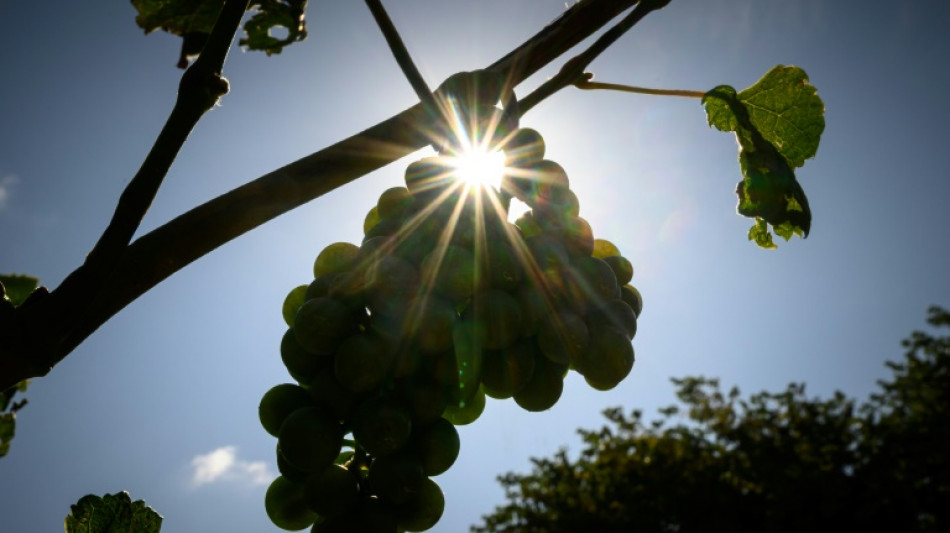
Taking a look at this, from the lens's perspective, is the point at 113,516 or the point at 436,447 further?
the point at 113,516

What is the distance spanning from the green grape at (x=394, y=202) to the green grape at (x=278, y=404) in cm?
43

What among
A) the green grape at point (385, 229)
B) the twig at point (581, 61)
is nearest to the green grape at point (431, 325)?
the green grape at point (385, 229)

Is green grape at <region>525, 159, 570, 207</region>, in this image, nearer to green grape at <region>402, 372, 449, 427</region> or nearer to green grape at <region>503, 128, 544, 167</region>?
green grape at <region>503, 128, 544, 167</region>

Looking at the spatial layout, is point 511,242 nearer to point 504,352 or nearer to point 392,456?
point 504,352

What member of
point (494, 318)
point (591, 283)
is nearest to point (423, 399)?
point (494, 318)

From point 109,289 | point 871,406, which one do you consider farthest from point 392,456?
point 871,406

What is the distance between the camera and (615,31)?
1144mm

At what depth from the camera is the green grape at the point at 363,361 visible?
1015mm

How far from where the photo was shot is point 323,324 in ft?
3.43

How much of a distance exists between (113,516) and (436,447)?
0.76 meters

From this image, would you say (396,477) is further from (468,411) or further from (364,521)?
(468,411)

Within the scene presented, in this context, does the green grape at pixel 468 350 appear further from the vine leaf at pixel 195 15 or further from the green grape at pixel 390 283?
the vine leaf at pixel 195 15

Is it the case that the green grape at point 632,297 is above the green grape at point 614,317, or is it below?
above

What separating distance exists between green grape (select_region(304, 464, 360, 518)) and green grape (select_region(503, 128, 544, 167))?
69cm
